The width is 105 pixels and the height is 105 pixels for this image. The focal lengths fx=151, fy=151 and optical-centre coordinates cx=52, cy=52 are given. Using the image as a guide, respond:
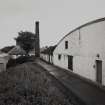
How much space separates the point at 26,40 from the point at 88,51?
43.2 metres

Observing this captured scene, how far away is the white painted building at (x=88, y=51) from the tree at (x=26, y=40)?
3599 centimetres

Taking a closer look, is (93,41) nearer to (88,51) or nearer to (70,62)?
(88,51)

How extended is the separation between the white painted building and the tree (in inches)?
1417

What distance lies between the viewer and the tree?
180 ft

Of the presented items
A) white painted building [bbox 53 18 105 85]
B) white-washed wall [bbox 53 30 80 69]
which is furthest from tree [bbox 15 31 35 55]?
white painted building [bbox 53 18 105 85]

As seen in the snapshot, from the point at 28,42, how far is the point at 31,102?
48438mm

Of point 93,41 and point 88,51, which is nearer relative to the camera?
point 93,41

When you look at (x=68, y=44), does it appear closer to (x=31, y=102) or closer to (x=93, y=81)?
(x=93, y=81)

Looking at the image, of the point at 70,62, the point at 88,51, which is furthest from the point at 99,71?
the point at 70,62

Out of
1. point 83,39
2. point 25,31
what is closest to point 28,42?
point 25,31

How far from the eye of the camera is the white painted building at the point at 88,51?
11.9 meters

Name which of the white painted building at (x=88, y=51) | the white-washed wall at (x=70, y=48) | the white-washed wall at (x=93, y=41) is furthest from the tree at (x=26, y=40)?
the white-washed wall at (x=93, y=41)

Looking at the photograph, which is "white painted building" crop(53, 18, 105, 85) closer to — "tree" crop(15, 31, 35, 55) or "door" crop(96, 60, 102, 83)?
"door" crop(96, 60, 102, 83)

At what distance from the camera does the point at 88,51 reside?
14023 millimetres
